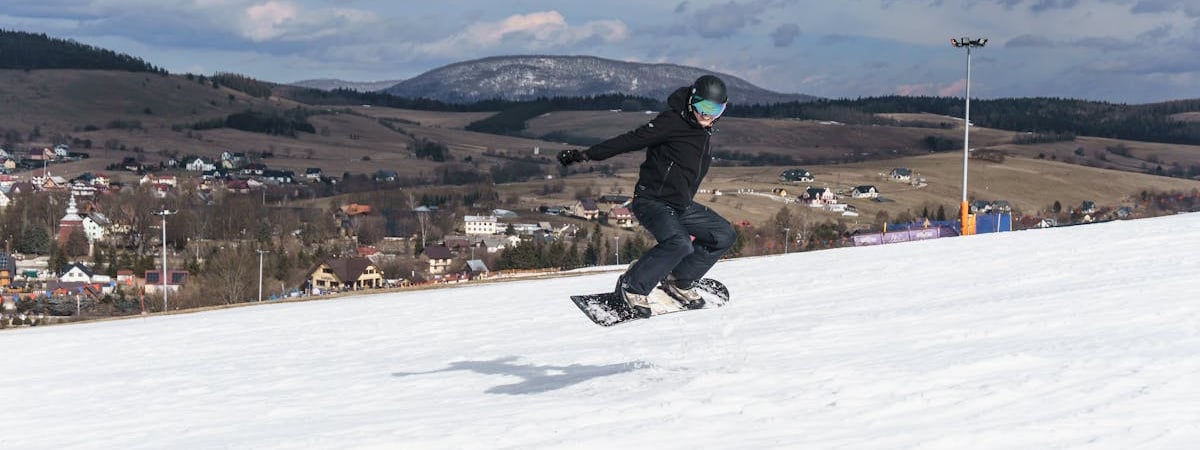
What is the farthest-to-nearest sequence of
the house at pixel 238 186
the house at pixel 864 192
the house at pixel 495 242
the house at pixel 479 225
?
the house at pixel 238 186 < the house at pixel 864 192 < the house at pixel 479 225 < the house at pixel 495 242

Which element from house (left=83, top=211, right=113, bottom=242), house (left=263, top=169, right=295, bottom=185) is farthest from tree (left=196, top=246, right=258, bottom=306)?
house (left=263, top=169, right=295, bottom=185)

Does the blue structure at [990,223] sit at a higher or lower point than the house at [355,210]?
higher

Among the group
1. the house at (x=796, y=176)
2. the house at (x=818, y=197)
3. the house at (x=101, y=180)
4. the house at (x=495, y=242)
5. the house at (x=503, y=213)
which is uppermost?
the house at (x=796, y=176)

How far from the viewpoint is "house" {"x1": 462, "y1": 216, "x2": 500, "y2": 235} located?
314 feet

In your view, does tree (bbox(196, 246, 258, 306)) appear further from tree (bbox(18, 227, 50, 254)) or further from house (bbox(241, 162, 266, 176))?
house (bbox(241, 162, 266, 176))

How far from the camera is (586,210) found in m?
101

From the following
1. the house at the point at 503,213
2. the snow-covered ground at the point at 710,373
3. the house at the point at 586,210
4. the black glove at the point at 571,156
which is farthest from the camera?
the house at the point at 503,213

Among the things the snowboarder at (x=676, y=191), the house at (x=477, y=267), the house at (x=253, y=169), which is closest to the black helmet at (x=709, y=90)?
the snowboarder at (x=676, y=191)

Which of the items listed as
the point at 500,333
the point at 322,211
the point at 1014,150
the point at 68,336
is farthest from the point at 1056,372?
the point at 1014,150

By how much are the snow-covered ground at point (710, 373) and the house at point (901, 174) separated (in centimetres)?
10171

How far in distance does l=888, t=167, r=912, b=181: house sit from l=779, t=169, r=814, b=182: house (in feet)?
28.2

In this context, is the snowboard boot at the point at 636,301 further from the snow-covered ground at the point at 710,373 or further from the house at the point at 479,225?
the house at the point at 479,225

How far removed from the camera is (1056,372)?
825 cm

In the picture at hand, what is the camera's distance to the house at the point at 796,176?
125 meters
